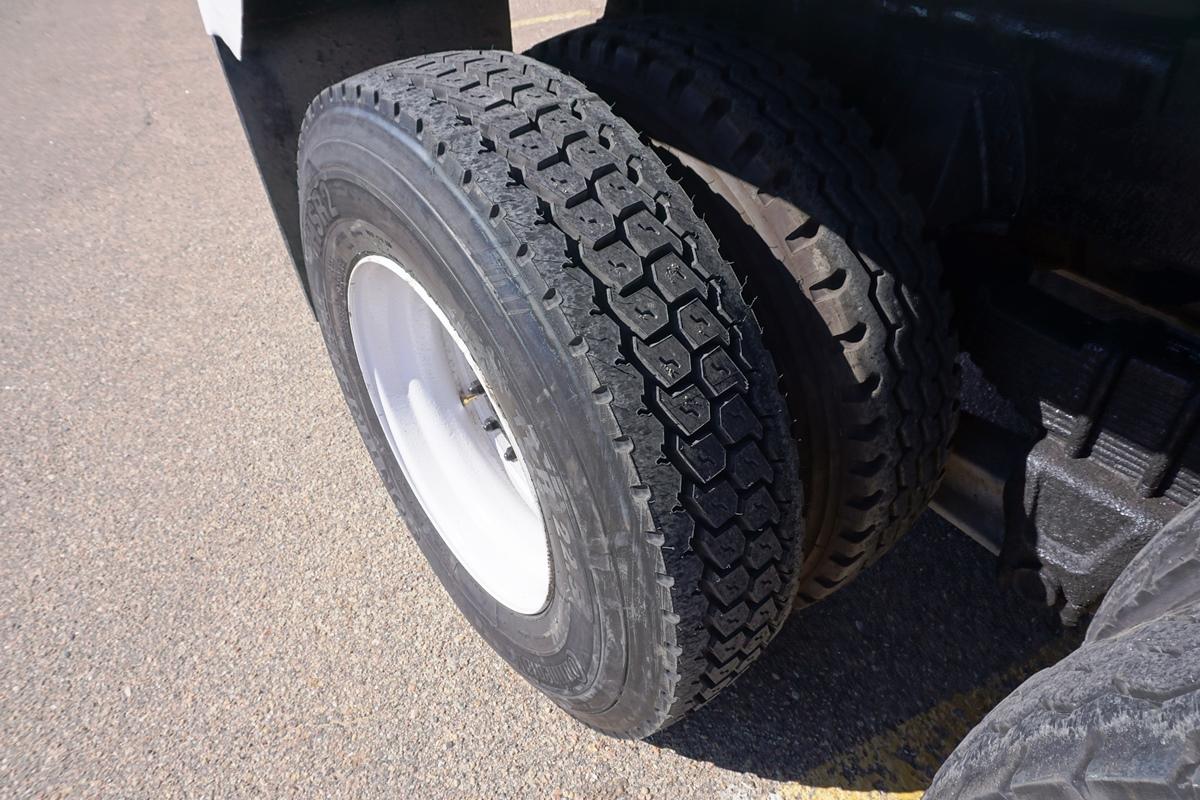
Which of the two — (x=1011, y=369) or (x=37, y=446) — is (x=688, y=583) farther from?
(x=37, y=446)

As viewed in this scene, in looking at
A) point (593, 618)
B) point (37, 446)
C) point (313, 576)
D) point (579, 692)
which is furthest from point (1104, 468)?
point (37, 446)

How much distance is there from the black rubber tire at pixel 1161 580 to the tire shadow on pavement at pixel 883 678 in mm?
969

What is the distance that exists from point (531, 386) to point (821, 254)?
610 millimetres

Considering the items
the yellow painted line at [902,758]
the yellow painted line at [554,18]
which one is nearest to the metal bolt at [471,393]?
the yellow painted line at [902,758]

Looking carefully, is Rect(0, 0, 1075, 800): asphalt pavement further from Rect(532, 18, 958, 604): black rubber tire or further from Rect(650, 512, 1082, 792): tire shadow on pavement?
Rect(532, 18, 958, 604): black rubber tire

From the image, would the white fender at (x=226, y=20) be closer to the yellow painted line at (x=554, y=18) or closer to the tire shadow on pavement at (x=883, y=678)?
the tire shadow on pavement at (x=883, y=678)

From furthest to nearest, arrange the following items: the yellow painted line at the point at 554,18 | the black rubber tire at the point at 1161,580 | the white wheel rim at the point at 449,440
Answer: the yellow painted line at the point at 554,18
the white wheel rim at the point at 449,440
the black rubber tire at the point at 1161,580

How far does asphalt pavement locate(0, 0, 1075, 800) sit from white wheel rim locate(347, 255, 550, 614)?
312mm

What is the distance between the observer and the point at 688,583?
1554 mm

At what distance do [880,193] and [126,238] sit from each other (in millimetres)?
4244

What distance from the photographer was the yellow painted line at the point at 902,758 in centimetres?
217

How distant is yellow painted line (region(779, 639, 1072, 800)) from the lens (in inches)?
85.4

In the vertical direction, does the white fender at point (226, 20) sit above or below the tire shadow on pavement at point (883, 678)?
above

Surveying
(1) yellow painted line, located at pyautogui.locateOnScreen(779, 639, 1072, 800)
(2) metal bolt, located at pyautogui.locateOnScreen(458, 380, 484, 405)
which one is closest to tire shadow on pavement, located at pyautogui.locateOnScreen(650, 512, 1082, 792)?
(1) yellow painted line, located at pyautogui.locateOnScreen(779, 639, 1072, 800)
